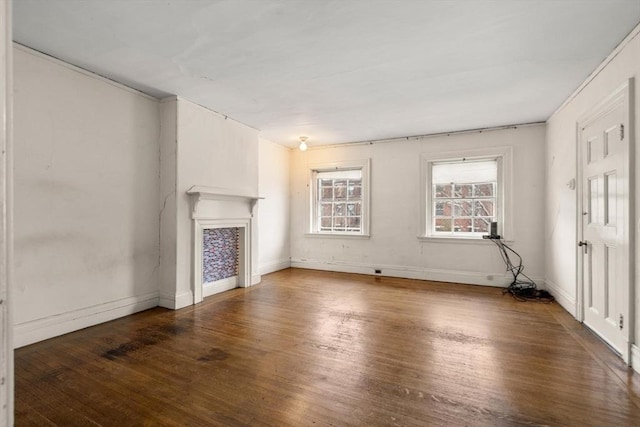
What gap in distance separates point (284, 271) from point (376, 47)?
4525 mm

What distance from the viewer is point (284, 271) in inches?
243

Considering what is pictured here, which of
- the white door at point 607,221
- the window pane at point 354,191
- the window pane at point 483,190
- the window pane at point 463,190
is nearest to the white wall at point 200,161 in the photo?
the window pane at point 354,191

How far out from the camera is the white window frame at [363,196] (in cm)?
595

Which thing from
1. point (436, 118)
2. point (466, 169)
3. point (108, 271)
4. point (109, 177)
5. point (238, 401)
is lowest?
point (238, 401)

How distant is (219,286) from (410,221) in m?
3.41

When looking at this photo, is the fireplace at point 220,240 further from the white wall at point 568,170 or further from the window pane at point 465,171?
the white wall at point 568,170

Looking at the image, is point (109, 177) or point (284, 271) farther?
point (284, 271)

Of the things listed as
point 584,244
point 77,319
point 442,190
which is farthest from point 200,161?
point 584,244

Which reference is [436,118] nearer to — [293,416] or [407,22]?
[407,22]

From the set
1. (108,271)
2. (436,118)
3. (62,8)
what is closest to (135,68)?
(62,8)

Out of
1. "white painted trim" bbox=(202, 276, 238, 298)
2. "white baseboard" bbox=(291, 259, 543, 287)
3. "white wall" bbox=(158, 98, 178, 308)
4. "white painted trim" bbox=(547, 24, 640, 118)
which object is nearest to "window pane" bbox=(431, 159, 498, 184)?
"white painted trim" bbox=(547, 24, 640, 118)

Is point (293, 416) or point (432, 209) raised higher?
point (432, 209)

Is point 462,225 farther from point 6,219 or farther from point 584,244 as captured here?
point 6,219

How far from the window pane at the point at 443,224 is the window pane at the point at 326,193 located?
83.7 inches
